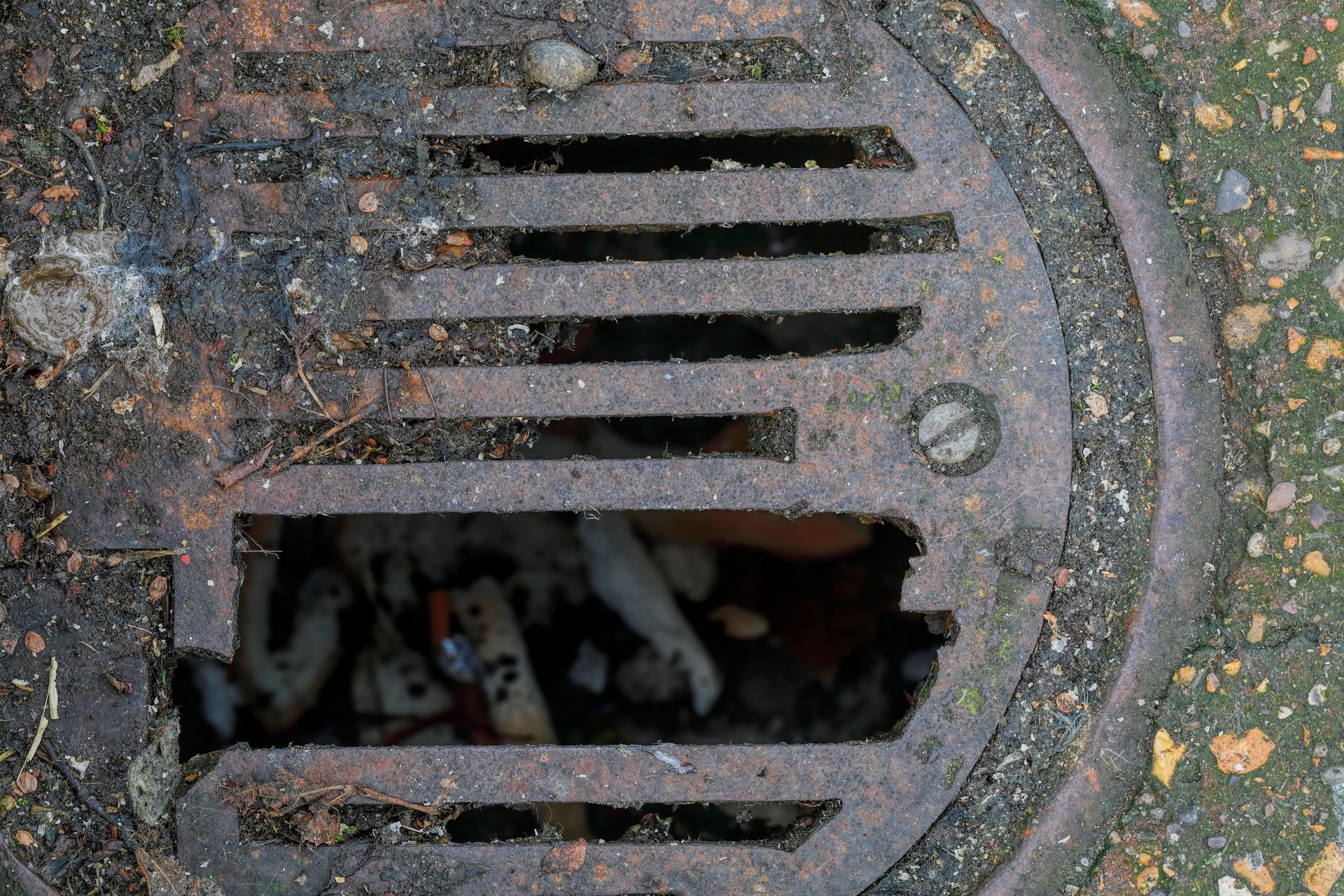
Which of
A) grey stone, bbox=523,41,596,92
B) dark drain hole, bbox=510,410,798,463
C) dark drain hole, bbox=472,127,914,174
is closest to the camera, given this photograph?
grey stone, bbox=523,41,596,92

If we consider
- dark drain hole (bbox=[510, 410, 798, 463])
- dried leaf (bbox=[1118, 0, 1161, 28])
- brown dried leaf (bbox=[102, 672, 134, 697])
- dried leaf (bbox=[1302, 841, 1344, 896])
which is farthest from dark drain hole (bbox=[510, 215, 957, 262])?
dried leaf (bbox=[1302, 841, 1344, 896])

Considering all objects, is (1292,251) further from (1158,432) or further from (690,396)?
(690,396)

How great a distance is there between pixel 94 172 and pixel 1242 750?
2000 mm

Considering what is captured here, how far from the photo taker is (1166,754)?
162 centimetres

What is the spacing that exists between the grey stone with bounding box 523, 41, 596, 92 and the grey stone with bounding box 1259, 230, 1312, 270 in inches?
43.6

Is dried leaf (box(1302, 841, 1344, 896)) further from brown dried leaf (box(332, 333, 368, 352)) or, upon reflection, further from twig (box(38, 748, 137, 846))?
twig (box(38, 748, 137, 846))

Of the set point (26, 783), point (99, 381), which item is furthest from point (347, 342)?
point (26, 783)

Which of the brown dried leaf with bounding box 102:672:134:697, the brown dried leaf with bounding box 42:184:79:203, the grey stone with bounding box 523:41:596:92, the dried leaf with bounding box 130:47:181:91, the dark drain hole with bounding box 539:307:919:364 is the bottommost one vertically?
the brown dried leaf with bounding box 102:672:134:697

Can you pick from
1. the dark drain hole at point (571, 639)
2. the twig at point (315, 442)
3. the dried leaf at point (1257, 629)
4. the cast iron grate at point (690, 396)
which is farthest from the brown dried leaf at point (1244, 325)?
the twig at point (315, 442)

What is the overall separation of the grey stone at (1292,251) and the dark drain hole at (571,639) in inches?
38.8

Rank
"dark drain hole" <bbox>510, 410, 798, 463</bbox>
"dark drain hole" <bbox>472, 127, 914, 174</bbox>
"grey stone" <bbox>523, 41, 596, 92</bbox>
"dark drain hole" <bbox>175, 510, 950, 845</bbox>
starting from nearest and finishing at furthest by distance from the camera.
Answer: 1. "grey stone" <bbox>523, 41, 596, 92</bbox>
2. "dark drain hole" <bbox>472, 127, 914, 174</bbox>
3. "dark drain hole" <bbox>175, 510, 950, 845</bbox>
4. "dark drain hole" <bbox>510, 410, 798, 463</bbox>

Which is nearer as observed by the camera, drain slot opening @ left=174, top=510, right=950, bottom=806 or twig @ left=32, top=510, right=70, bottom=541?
twig @ left=32, top=510, right=70, bottom=541

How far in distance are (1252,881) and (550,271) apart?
1458 mm

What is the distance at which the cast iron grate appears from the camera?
1.58 meters
